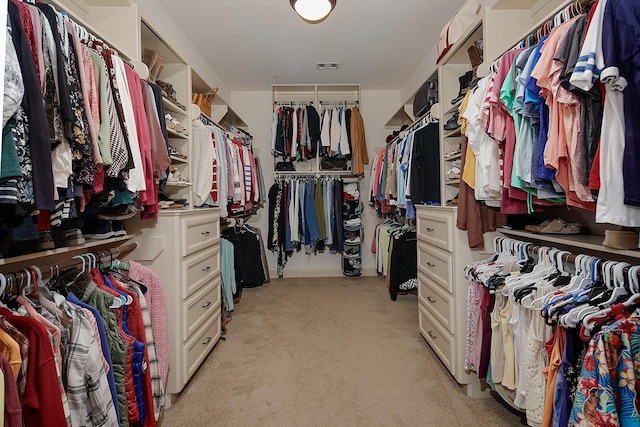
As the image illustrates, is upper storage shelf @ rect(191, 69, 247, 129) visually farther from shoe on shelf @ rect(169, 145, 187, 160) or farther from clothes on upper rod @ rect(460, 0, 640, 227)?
clothes on upper rod @ rect(460, 0, 640, 227)

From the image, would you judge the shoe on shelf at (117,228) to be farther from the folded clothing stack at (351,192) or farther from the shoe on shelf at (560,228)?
the folded clothing stack at (351,192)

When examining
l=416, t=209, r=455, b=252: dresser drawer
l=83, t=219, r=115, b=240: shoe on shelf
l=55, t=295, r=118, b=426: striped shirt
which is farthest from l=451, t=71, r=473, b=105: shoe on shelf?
l=55, t=295, r=118, b=426: striped shirt

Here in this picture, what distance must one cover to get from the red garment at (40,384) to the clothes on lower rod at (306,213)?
308 cm

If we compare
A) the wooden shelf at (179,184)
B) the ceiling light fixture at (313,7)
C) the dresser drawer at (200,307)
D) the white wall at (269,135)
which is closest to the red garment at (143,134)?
the wooden shelf at (179,184)

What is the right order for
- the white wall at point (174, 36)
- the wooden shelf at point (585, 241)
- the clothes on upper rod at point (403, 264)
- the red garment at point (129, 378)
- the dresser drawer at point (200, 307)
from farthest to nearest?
the clothes on upper rod at point (403, 264) < the white wall at point (174, 36) < the dresser drawer at point (200, 307) < the red garment at point (129, 378) < the wooden shelf at point (585, 241)

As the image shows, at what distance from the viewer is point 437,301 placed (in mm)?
2057

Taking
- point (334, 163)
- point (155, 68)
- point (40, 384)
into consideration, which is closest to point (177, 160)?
point (155, 68)

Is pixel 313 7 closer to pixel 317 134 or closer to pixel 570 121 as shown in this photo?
pixel 570 121

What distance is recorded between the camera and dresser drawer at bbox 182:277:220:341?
1803 millimetres

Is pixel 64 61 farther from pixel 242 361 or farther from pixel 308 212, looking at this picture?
pixel 308 212

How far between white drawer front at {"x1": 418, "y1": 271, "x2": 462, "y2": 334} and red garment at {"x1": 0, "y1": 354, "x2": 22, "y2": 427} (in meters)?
1.80

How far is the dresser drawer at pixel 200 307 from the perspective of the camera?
1.80 meters

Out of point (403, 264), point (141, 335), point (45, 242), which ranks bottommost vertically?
point (403, 264)

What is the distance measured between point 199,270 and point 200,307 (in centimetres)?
23
